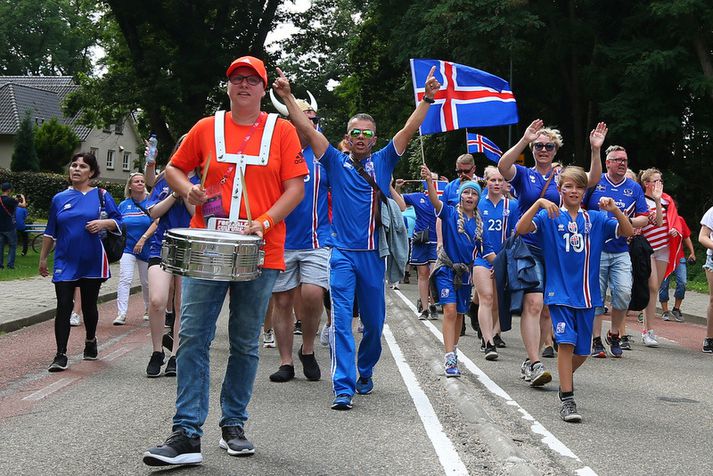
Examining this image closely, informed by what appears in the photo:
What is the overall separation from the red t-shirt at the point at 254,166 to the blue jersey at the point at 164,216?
121 inches

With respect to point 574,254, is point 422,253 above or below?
below

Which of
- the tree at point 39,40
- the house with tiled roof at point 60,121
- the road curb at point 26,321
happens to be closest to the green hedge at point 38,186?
the house with tiled roof at point 60,121

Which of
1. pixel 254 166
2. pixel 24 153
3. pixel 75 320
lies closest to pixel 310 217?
pixel 254 166

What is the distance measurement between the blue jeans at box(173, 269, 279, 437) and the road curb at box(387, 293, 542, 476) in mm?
1509

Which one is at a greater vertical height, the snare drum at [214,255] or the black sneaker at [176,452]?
the snare drum at [214,255]

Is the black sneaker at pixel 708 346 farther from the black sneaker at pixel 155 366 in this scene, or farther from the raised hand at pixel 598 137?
the black sneaker at pixel 155 366

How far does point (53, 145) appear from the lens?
5606 centimetres

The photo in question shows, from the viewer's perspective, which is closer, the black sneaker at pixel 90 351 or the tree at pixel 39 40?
the black sneaker at pixel 90 351

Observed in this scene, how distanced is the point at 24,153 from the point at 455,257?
4384cm

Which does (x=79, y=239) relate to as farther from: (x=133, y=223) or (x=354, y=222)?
(x=133, y=223)

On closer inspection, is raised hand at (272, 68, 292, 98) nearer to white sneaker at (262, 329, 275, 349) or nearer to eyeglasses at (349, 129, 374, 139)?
eyeglasses at (349, 129, 374, 139)

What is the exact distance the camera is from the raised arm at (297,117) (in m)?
6.21

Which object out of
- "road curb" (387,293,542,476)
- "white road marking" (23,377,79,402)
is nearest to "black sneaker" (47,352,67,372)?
"white road marking" (23,377,79,402)

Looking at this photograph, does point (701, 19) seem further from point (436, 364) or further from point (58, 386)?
point (58, 386)
